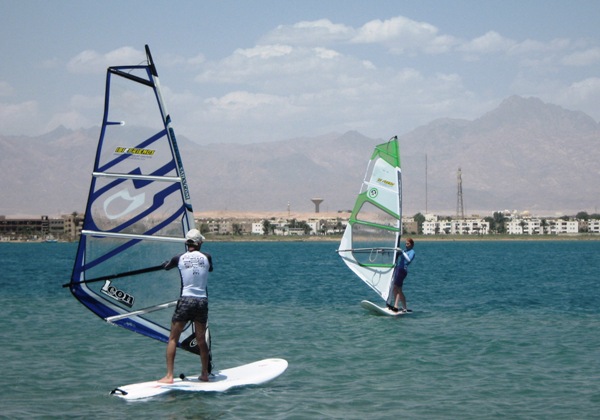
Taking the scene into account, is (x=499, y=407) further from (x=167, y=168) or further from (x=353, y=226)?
(x=353, y=226)

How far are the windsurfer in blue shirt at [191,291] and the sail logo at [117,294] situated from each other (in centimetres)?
69

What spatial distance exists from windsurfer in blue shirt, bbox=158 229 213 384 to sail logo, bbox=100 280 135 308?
69cm

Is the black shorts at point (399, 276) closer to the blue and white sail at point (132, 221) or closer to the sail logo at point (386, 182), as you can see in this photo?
the sail logo at point (386, 182)

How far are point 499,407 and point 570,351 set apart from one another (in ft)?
14.9

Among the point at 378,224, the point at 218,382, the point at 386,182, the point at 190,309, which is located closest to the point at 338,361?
the point at 218,382

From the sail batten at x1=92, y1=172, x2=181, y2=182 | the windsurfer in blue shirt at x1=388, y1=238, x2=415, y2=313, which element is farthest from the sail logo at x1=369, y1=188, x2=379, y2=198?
the sail batten at x1=92, y1=172, x2=181, y2=182

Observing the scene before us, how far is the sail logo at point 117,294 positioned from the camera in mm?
10750

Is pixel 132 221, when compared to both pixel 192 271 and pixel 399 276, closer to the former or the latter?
pixel 192 271

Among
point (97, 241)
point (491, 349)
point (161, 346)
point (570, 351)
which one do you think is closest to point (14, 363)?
point (161, 346)

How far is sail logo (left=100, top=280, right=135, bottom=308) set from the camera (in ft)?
35.3

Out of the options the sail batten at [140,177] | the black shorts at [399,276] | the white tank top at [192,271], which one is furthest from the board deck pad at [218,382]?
the black shorts at [399,276]

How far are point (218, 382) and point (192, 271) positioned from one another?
5.47ft

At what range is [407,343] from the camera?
606 inches

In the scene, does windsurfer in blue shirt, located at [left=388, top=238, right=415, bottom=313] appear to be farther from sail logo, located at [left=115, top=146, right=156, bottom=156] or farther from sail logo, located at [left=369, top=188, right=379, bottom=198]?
sail logo, located at [left=115, top=146, right=156, bottom=156]
